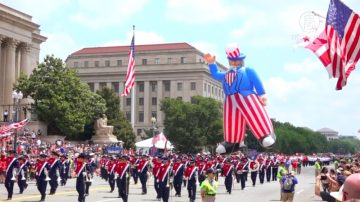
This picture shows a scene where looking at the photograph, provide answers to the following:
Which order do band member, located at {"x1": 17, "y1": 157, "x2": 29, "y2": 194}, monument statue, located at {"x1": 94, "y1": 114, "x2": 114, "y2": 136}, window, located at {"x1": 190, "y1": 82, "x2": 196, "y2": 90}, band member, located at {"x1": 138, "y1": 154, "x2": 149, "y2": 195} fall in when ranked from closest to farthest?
band member, located at {"x1": 17, "y1": 157, "x2": 29, "y2": 194} < band member, located at {"x1": 138, "y1": 154, "x2": 149, "y2": 195} < monument statue, located at {"x1": 94, "y1": 114, "x2": 114, "y2": 136} < window, located at {"x1": 190, "y1": 82, "x2": 196, "y2": 90}

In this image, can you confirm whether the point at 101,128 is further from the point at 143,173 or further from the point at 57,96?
the point at 143,173

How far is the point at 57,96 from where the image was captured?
166 ft

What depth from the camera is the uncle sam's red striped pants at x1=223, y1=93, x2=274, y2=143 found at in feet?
66.4

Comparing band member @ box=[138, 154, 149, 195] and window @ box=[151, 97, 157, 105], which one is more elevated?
window @ box=[151, 97, 157, 105]

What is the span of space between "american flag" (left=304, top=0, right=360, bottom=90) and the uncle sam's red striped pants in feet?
18.2

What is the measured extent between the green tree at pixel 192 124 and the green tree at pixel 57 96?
23.5 meters

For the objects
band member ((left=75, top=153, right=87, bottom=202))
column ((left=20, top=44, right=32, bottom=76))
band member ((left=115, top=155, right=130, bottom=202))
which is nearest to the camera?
band member ((left=75, top=153, right=87, bottom=202))

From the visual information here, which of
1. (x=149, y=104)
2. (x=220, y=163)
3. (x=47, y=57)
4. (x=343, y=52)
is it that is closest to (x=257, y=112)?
(x=343, y=52)

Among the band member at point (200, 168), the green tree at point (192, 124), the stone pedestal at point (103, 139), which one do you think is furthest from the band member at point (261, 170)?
the green tree at point (192, 124)

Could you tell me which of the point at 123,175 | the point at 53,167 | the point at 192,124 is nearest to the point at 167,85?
the point at 192,124

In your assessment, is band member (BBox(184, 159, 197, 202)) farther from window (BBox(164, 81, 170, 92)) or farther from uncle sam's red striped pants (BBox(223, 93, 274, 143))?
window (BBox(164, 81, 170, 92))

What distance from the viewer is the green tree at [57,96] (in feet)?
166

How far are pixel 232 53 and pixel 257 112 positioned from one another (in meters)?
2.16

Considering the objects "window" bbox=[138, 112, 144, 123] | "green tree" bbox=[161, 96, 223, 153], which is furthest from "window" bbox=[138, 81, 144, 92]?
"green tree" bbox=[161, 96, 223, 153]
